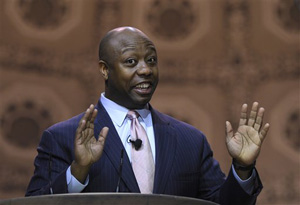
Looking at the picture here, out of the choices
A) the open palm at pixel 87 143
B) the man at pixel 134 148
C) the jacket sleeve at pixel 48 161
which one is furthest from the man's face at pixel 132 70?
the open palm at pixel 87 143

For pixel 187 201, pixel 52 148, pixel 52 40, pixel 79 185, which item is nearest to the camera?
pixel 187 201

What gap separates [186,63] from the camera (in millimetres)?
5844

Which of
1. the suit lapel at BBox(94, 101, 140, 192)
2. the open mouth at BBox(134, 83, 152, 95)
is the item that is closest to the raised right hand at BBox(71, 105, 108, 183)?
the suit lapel at BBox(94, 101, 140, 192)

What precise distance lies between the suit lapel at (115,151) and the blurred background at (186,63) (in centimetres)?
234

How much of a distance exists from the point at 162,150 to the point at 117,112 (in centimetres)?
27

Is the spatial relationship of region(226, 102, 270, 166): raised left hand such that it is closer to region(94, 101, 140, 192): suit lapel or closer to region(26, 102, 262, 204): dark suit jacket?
region(26, 102, 262, 204): dark suit jacket

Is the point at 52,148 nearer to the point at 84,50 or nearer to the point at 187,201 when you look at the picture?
the point at 187,201

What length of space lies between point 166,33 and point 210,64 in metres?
0.40

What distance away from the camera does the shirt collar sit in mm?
3312

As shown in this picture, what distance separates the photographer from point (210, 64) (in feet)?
19.2

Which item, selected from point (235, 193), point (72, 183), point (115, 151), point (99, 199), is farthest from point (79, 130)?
point (235, 193)

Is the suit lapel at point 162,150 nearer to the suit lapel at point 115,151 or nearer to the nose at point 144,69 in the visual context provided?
the suit lapel at point 115,151

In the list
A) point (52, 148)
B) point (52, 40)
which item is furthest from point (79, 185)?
point (52, 40)

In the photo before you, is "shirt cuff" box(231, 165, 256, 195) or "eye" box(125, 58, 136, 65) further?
"eye" box(125, 58, 136, 65)
